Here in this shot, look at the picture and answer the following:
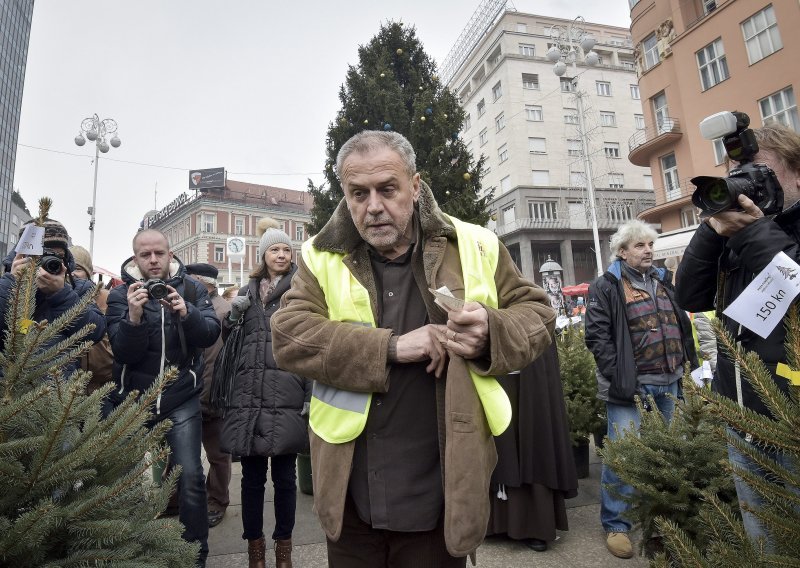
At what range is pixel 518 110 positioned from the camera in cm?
3788

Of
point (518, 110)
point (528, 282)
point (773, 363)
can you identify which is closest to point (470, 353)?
point (528, 282)

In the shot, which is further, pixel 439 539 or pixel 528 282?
pixel 528 282

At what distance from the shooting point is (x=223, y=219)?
5312 centimetres

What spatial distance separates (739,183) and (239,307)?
2.78 metres

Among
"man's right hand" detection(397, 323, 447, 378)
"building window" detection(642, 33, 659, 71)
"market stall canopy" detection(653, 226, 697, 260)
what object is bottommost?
"man's right hand" detection(397, 323, 447, 378)

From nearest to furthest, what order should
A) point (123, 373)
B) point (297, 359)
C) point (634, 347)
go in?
point (297, 359) → point (123, 373) → point (634, 347)

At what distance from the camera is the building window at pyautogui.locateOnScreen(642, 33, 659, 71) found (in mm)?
24062

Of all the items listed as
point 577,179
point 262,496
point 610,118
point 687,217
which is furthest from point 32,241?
point 610,118

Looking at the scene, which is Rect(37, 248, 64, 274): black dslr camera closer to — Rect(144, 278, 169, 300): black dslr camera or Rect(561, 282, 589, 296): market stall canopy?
Rect(144, 278, 169, 300): black dslr camera

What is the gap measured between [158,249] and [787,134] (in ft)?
11.0

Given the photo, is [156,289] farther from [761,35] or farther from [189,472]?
[761,35]

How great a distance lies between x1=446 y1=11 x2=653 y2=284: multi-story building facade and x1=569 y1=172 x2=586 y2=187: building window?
79 mm

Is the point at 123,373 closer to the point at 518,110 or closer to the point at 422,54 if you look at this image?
the point at 422,54

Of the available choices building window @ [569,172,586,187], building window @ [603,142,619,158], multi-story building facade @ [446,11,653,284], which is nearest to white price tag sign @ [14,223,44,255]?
multi-story building facade @ [446,11,653,284]
